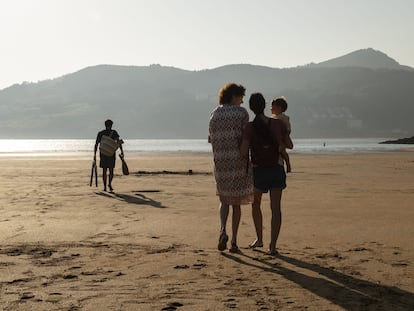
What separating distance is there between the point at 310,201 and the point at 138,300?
26.5 ft

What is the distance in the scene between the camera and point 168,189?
1550 centimetres

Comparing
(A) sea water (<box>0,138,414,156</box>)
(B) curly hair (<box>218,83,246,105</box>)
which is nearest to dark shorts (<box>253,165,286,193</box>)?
(B) curly hair (<box>218,83,246,105</box>)

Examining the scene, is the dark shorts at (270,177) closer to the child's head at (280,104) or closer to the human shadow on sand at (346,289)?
the child's head at (280,104)

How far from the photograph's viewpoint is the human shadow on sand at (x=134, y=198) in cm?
1215

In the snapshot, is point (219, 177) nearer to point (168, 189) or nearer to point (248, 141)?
point (248, 141)

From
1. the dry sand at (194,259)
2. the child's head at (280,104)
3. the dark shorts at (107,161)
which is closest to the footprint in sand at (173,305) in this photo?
the dry sand at (194,259)

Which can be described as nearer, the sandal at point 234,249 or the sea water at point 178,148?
the sandal at point 234,249

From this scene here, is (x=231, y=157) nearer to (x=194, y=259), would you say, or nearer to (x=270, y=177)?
(x=270, y=177)

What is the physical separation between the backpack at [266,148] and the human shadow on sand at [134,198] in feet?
16.9

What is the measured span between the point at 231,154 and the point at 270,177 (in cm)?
59

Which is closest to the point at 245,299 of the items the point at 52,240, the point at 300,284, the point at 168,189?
the point at 300,284

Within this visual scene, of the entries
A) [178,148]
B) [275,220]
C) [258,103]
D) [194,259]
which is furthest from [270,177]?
[178,148]

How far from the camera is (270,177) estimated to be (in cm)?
679

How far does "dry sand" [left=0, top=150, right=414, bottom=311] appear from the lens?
4.77 m
